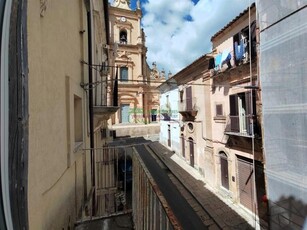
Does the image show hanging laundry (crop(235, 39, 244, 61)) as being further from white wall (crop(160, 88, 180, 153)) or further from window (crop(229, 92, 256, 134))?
white wall (crop(160, 88, 180, 153))

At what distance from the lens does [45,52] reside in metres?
2.30

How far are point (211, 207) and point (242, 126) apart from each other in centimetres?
422

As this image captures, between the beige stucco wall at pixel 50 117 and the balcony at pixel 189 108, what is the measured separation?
10.8 m

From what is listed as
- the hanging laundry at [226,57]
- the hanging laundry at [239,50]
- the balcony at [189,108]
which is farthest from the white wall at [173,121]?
the hanging laundry at [239,50]

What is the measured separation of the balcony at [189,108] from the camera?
1361 centimetres

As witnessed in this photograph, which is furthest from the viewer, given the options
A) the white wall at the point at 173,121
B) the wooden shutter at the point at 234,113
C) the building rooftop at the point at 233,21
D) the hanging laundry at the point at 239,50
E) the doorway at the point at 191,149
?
the white wall at the point at 173,121

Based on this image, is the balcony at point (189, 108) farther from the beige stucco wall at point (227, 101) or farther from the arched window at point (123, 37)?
the arched window at point (123, 37)

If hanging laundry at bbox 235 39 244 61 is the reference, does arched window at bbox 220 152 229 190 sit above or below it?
below

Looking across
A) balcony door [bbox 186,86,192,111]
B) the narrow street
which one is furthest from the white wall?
the narrow street

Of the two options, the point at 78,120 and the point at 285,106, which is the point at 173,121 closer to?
the point at 285,106

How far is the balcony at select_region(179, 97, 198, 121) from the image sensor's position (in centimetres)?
1361

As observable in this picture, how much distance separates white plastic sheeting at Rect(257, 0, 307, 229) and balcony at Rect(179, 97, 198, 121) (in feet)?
27.0

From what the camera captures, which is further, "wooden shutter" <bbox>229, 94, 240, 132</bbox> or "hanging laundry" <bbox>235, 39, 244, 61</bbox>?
"wooden shutter" <bbox>229, 94, 240, 132</bbox>

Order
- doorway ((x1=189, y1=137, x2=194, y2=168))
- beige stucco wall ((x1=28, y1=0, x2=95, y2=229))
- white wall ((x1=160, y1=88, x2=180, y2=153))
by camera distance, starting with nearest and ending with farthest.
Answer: beige stucco wall ((x1=28, y1=0, x2=95, y2=229)), doorway ((x1=189, y1=137, x2=194, y2=168)), white wall ((x1=160, y1=88, x2=180, y2=153))
